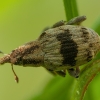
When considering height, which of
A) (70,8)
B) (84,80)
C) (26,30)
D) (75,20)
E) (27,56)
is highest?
(70,8)

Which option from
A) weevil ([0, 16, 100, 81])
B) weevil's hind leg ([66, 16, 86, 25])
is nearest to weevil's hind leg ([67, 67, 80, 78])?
weevil ([0, 16, 100, 81])

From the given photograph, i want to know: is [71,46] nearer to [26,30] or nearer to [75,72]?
[75,72]

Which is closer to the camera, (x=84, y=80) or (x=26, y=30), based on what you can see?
(x=84, y=80)

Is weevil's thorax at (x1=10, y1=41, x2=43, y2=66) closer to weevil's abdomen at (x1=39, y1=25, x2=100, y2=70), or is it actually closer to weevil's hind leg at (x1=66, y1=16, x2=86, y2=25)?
weevil's abdomen at (x1=39, y1=25, x2=100, y2=70)

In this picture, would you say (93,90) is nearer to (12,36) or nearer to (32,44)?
(32,44)

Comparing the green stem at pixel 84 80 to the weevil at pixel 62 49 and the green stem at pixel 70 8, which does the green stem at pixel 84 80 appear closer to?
the weevil at pixel 62 49

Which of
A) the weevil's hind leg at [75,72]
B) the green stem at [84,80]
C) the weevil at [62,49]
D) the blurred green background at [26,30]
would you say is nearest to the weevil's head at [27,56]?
the weevil at [62,49]

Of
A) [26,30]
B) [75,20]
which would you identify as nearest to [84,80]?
[75,20]
